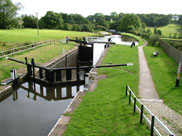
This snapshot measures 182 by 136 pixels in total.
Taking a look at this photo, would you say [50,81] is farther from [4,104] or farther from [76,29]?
[76,29]

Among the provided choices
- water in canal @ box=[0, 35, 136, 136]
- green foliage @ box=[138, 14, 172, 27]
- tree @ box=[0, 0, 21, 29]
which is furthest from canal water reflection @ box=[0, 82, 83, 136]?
green foliage @ box=[138, 14, 172, 27]

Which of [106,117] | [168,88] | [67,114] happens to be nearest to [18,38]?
[168,88]

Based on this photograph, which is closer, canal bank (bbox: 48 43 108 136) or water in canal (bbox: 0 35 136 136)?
canal bank (bbox: 48 43 108 136)

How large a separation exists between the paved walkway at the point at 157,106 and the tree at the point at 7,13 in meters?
52.6

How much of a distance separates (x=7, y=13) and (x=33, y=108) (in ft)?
180

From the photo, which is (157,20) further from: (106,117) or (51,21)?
(106,117)

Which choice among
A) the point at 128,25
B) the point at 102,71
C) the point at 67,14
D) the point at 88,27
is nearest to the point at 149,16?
the point at 128,25

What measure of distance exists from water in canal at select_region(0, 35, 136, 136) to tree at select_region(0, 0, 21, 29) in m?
47.6

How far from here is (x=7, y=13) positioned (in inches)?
2234

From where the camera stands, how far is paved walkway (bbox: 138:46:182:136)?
20.5ft

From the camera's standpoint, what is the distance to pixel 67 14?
107 meters

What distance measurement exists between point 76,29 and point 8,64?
6378 centimetres

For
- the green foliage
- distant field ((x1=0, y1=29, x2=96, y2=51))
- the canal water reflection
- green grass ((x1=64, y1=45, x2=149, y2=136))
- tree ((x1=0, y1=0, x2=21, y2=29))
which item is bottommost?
the canal water reflection

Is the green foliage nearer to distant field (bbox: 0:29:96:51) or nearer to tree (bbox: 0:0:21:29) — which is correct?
distant field (bbox: 0:29:96:51)
